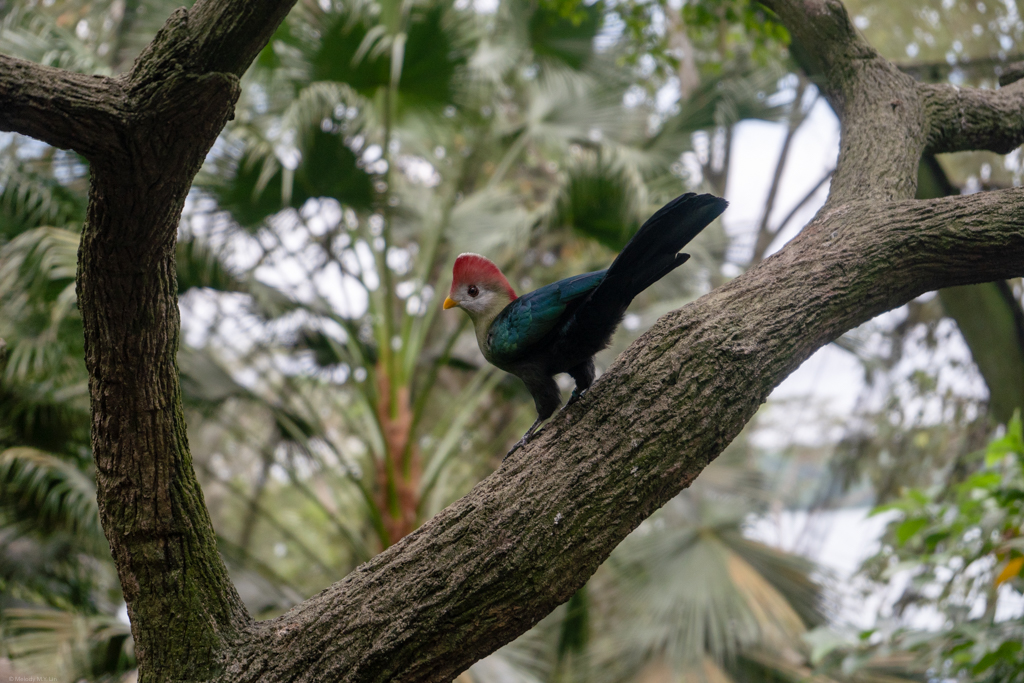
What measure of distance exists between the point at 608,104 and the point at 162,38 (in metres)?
4.74

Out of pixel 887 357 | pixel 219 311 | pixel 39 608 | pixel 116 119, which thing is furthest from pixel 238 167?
pixel 887 357

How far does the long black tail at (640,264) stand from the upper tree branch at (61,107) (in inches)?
44.1

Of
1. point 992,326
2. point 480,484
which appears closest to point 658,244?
point 480,484

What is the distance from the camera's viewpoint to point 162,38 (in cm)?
A: 142

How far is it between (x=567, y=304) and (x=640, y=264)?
10.4 inches

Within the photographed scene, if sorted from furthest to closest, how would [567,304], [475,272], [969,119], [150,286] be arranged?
[969,119]
[475,272]
[567,304]
[150,286]

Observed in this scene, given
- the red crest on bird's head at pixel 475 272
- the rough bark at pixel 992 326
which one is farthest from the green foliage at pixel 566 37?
the red crest on bird's head at pixel 475 272

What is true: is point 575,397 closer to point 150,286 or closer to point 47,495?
point 150,286

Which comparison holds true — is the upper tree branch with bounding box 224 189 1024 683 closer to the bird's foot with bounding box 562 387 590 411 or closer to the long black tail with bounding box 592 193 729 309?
the bird's foot with bounding box 562 387 590 411

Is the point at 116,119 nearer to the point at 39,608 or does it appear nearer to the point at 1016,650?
the point at 1016,650

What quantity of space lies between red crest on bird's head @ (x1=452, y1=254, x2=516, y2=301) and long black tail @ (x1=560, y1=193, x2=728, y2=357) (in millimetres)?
300

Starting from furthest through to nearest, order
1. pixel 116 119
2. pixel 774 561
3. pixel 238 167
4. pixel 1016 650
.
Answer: pixel 774 561 < pixel 238 167 < pixel 1016 650 < pixel 116 119

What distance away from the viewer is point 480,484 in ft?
5.65

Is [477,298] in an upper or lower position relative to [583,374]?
upper
